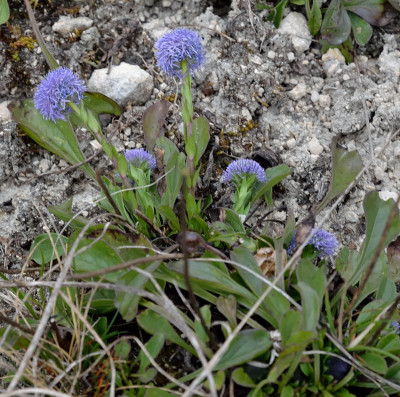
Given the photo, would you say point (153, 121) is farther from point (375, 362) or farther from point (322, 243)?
point (375, 362)

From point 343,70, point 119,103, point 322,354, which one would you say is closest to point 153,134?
point 119,103

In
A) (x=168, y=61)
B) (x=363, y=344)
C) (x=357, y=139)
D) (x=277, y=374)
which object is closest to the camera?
(x=277, y=374)

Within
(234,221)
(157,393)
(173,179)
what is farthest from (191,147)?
(157,393)

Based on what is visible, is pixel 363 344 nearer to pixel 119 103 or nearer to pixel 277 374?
pixel 277 374

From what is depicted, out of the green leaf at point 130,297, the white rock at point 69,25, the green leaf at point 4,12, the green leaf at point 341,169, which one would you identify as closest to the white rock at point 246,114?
the green leaf at point 341,169

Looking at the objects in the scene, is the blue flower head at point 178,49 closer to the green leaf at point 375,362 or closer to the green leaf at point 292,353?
the green leaf at point 292,353

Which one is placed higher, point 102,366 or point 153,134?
point 153,134
